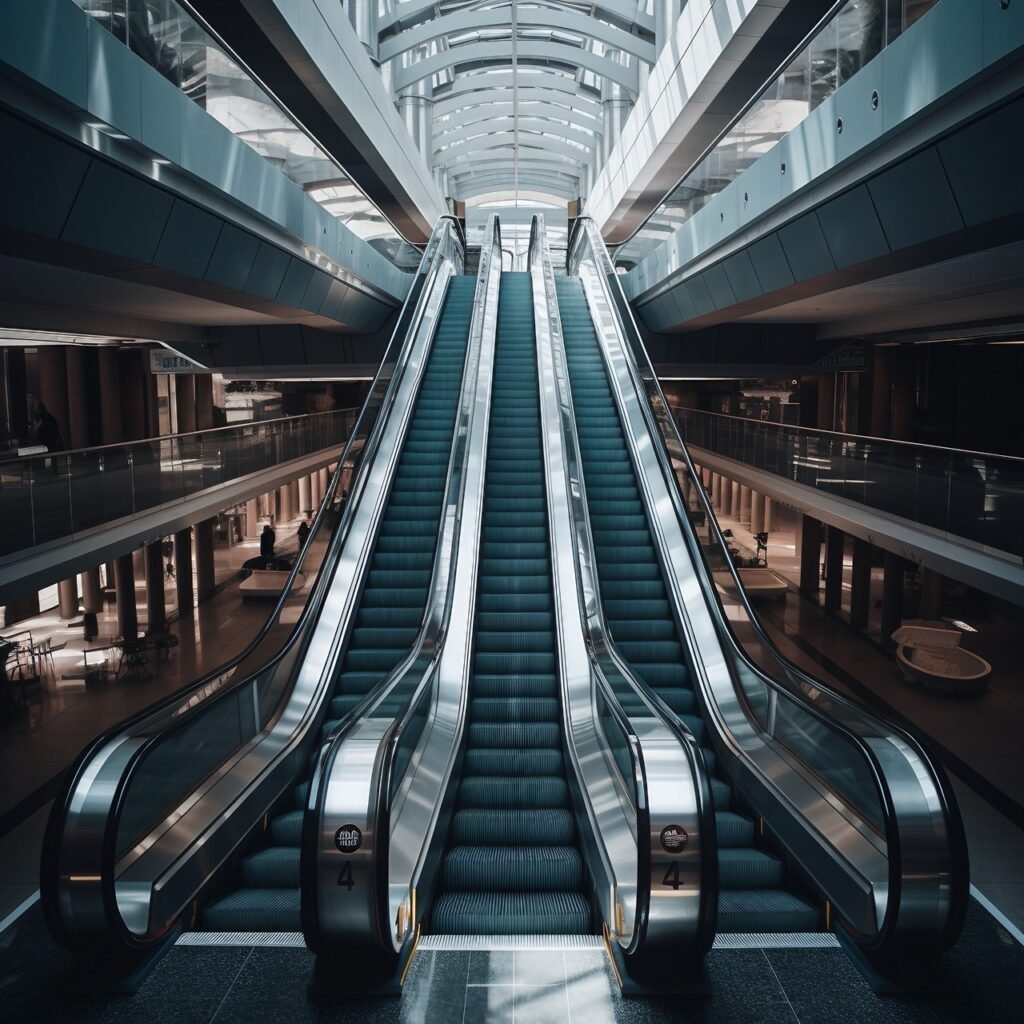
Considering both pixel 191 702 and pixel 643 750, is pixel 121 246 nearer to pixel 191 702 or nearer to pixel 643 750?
pixel 191 702

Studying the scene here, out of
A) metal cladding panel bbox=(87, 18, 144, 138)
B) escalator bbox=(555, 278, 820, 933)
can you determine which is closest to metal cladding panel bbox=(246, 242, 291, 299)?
metal cladding panel bbox=(87, 18, 144, 138)

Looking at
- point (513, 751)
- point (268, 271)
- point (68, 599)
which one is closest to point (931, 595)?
point (513, 751)

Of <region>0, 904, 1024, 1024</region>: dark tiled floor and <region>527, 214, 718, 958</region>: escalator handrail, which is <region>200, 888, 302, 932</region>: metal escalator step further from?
<region>527, 214, 718, 958</region>: escalator handrail

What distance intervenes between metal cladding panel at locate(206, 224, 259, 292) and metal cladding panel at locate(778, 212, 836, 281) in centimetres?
582

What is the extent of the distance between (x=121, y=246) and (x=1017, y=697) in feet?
43.8

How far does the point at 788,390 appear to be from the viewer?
2772 centimetres

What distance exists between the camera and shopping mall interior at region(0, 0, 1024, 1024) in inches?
176

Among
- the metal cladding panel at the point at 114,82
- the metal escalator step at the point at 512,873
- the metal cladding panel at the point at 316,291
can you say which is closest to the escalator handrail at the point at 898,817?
the metal escalator step at the point at 512,873

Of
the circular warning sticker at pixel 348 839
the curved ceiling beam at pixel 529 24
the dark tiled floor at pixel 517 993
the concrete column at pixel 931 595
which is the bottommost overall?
the concrete column at pixel 931 595

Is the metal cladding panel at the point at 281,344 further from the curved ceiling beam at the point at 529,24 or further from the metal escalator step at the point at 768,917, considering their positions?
the metal escalator step at the point at 768,917

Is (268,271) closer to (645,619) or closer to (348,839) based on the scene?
(645,619)

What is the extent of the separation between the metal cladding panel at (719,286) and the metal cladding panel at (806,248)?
2.64 m

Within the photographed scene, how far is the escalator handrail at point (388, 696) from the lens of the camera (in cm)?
438

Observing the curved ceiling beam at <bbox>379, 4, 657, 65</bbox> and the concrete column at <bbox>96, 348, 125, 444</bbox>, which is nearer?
the concrete column at <bbox>96, 348, 125, 444</bbox>
